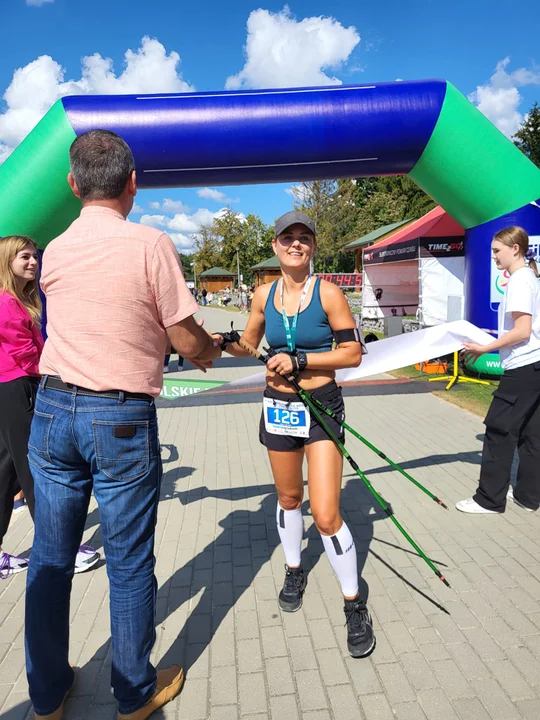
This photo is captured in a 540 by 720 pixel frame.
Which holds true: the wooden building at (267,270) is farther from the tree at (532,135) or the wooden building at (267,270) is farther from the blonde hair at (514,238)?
the blonde hair at (514,238)

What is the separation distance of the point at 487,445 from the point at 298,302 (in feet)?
6.98

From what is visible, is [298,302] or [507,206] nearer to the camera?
[298,302]

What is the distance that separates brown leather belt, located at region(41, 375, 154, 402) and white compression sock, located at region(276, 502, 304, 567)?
51.2 inches

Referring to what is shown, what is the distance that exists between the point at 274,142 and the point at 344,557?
5329mm

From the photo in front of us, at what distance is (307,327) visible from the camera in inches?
99.7

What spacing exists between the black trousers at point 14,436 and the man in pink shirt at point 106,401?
3.97 ft

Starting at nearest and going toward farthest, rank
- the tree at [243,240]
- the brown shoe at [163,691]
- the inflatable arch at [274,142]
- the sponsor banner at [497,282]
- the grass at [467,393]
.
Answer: the brown shoe at [163,691] → the inflatable arch at [274,142] → the grass at [467,393] → the sponsor banner at [497,282] → the tree at [243,240]

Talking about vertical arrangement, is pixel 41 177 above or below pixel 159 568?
above

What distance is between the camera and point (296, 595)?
2826mm

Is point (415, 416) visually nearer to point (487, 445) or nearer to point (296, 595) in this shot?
point (487, 445)

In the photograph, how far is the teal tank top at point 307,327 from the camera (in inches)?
99.0

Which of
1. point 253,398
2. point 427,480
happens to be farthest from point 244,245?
point 427,480

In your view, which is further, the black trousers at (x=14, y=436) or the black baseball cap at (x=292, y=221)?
the black trousers at (x=14, y=436)

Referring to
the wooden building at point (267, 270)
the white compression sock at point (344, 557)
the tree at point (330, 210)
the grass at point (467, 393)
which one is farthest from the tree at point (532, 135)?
the white compression sock at point (344, 557)
